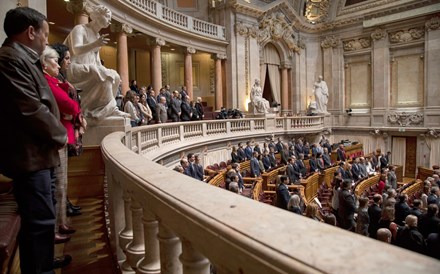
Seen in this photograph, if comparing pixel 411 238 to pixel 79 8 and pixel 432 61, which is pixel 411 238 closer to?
pixel 79 8

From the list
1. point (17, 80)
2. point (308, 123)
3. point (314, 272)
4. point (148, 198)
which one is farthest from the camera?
point (308, 123)

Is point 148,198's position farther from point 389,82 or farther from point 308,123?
point 389,82

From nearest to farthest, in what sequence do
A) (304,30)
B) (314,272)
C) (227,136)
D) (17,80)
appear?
(314,272) < (17,80) < (227,136) < (304,30)

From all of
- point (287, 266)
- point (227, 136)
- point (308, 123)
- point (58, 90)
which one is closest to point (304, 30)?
point (308, 123)

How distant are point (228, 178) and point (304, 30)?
20.0 meters

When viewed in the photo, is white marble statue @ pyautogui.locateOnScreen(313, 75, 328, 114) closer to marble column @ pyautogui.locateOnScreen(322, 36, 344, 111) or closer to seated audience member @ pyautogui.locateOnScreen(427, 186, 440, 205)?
marble column @ pyautogui.locateOnScreen(322, 36, 344, 111)

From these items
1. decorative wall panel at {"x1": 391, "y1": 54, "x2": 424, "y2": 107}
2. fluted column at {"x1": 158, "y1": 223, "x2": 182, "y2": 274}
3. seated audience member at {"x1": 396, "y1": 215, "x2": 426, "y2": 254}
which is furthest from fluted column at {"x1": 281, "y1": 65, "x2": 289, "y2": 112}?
fluted column at {"x1": 158, "y1": 223, "x2": 182, "y2": 274}

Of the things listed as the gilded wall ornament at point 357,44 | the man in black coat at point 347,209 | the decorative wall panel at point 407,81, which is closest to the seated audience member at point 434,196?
the man in black coat at point 347,209

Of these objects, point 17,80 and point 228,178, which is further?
point 228,178

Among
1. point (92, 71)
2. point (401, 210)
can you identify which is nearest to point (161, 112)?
point (92, 71)

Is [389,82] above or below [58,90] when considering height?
above

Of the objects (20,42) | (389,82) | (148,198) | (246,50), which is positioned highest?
(246,50)

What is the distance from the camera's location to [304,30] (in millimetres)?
25844

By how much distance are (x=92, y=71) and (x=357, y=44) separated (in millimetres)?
23301
